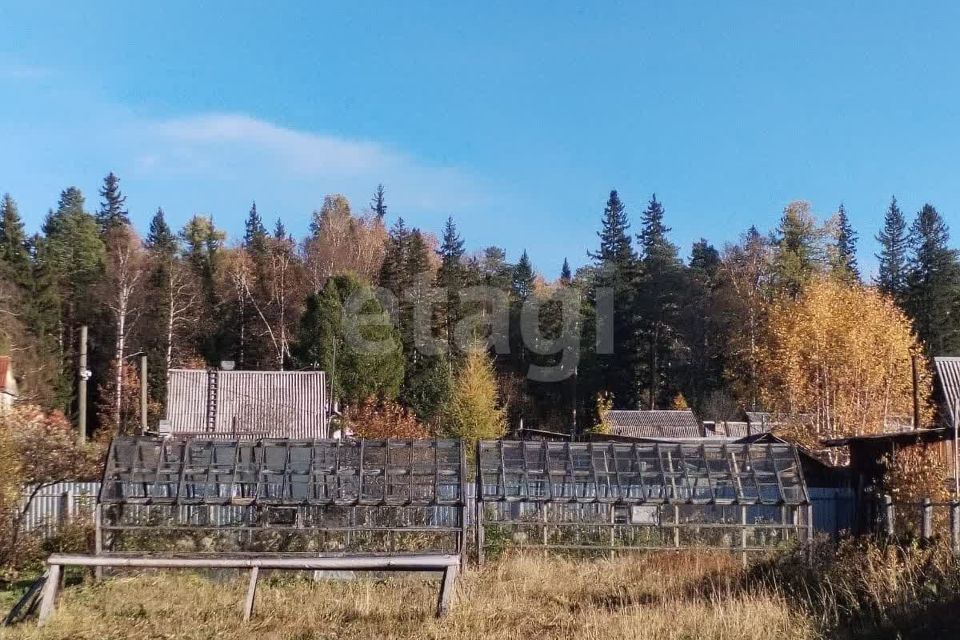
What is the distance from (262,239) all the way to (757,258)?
3522 centimetres

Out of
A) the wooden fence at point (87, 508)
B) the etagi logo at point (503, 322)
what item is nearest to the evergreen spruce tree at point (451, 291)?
the etagi logo at point (503, 322)

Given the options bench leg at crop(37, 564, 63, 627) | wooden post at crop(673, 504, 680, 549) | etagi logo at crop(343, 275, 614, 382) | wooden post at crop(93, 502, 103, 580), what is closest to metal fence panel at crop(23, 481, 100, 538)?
wooden post at crop(93, 502, 103, 580)

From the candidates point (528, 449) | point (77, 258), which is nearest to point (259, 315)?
point (77, 258)

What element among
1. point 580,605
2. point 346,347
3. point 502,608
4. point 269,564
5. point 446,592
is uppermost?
point 346,347

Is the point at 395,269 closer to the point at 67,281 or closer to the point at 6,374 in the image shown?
the point at 67,281

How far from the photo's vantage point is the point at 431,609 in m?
11.0

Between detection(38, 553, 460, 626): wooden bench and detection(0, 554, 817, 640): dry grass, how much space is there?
242 mm

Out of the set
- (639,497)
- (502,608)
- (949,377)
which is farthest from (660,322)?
(502,608)

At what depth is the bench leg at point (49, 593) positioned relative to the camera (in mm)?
10438

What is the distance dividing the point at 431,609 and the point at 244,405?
2816 centimetres

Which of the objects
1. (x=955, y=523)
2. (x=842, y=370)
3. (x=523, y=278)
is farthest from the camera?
(x=523, y=278)

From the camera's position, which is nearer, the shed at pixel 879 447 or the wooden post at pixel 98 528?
the wooden post at pixel 98 528

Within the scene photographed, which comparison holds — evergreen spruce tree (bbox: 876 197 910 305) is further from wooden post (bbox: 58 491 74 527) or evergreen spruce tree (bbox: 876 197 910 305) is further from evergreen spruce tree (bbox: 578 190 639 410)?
wooden post (bbox: 58 491 74 527)

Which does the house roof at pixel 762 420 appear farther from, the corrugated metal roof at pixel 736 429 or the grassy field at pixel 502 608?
the grassy field at pixel 502 608
